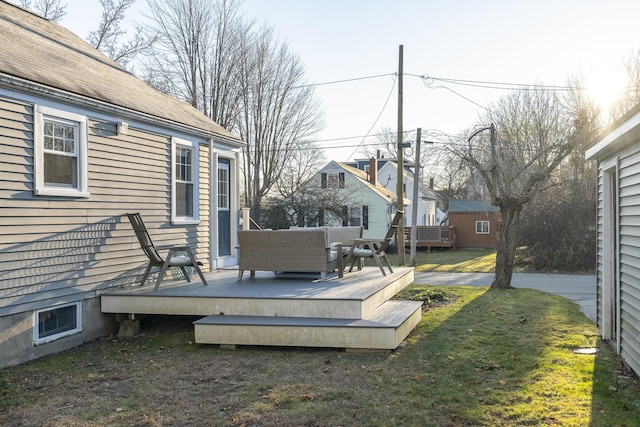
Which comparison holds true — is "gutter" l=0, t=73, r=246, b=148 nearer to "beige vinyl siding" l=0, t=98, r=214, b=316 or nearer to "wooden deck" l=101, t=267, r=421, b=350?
"beige vinyl siding" l=0, t=98, r=214, b=316

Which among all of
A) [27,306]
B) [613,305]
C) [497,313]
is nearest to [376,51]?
[497,313]

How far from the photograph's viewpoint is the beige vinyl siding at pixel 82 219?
6.43m

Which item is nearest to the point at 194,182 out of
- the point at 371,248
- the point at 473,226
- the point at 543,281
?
the point at 371,248

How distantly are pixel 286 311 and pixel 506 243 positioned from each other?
8.98 m

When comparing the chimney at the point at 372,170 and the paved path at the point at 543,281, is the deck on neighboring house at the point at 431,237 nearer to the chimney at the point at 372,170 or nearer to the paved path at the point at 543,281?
the chimney at the point at 372,170

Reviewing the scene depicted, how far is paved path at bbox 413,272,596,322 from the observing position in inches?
552

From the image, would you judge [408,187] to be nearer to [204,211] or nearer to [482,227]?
[482,227]

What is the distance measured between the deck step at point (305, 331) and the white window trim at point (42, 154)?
243 centimetres

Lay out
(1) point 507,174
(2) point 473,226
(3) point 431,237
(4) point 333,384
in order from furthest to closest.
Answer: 1. (2) point 473,226
2. (3) point 431,237
3. (1) point 507,174
4. (4) point 333,384

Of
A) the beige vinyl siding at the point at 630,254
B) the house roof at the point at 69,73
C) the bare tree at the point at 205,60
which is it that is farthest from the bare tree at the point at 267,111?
the beige vinyl siding at the point at 630,254

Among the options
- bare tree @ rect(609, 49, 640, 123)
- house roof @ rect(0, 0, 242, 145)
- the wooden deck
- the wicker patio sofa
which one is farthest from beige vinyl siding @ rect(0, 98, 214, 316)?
bare tree @ rect(609, 49, 640, 123)

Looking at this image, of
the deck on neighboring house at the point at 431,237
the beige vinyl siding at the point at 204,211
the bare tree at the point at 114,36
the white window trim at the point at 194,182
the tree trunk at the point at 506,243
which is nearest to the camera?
the white window trim at the point at 194,182

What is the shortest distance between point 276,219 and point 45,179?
19841 mm

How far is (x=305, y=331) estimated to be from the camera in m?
6.70
